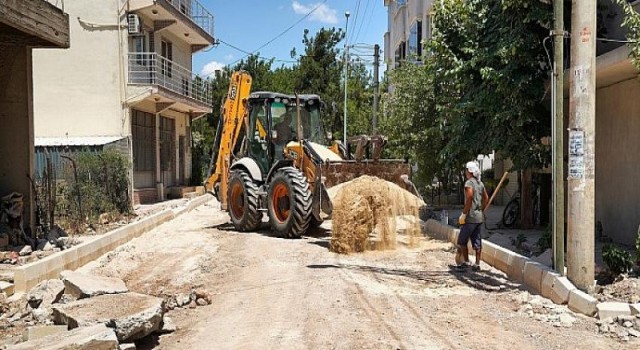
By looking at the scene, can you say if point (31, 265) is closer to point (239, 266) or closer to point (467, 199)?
point (239, 266)

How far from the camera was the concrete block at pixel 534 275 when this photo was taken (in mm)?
7873

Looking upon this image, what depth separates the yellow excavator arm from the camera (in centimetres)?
1619

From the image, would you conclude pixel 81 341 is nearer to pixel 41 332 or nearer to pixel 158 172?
pixel 41 332

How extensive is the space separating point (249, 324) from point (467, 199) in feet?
14.4

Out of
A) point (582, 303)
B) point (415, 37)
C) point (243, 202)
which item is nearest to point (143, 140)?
point (243, 202)

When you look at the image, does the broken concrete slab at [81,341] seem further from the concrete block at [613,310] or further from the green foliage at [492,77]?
the green foliage at [492,77]

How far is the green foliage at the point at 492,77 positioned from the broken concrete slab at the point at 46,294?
26.5 ft

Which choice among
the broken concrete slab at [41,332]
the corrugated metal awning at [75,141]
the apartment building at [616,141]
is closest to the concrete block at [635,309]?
the apartment building at [616,141]

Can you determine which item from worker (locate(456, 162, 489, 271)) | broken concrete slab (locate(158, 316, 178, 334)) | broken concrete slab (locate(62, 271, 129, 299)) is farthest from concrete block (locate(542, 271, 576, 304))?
broken concrete slab (locate(62, 271, 129, 299))

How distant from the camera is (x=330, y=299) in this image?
740cm

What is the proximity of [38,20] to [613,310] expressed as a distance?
921 centimetres

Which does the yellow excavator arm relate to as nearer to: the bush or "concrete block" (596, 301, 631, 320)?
the bush

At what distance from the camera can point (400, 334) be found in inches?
238

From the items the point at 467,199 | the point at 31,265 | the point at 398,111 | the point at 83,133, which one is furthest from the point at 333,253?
the point at 83,133
